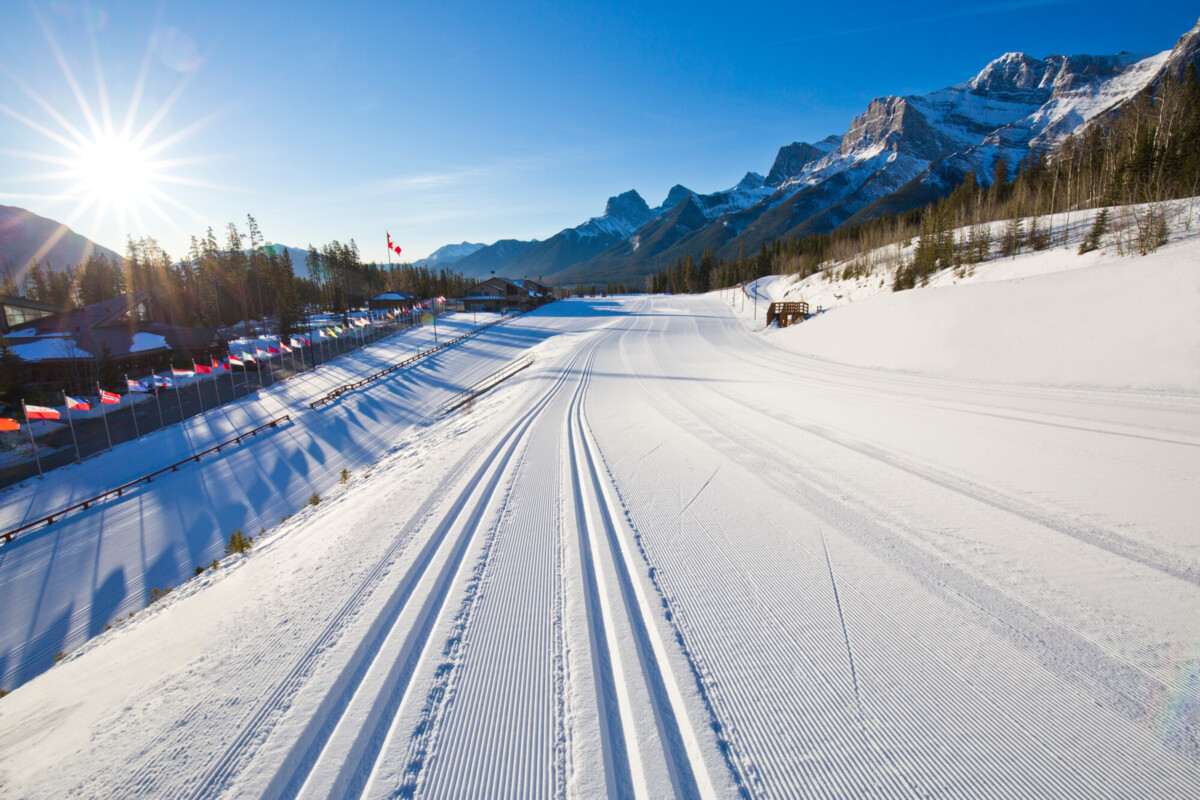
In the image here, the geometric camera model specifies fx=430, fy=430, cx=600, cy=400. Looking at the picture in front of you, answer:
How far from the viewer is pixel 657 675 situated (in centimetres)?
342

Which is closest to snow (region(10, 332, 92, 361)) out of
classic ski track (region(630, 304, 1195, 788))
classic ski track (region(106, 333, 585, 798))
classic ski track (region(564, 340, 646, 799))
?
classic ski track (region(106, 333, 585, 798))

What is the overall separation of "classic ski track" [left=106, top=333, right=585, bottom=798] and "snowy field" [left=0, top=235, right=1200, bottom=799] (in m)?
0.02

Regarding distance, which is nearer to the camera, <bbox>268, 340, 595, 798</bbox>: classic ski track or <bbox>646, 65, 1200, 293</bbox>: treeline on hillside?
<bbox>268, 340, 595, 798</bbox>: classic ski track

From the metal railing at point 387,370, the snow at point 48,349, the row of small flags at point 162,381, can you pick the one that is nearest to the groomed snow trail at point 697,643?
the row of small flags at point 162,381

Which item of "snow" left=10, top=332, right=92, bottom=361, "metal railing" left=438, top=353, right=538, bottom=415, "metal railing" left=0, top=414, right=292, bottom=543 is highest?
"snow" left=10, top=332, right=92, bottom=361

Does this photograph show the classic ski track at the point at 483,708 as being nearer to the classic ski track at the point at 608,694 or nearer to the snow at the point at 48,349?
the classic ski track at the point at 608,694

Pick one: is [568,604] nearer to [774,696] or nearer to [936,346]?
[774,696]

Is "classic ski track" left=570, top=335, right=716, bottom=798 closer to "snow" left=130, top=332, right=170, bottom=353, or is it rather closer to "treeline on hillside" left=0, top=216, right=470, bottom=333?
"snow" left=130, top=332, right=170, bottom=353

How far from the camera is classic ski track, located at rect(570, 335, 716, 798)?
265 centimetres

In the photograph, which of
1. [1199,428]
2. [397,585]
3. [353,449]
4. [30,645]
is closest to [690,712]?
[397,585]

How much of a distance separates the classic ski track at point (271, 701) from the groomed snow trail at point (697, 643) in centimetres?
2

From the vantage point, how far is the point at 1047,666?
10.6ft

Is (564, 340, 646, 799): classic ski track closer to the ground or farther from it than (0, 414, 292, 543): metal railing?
farther from it

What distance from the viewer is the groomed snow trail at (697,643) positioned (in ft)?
8.96
